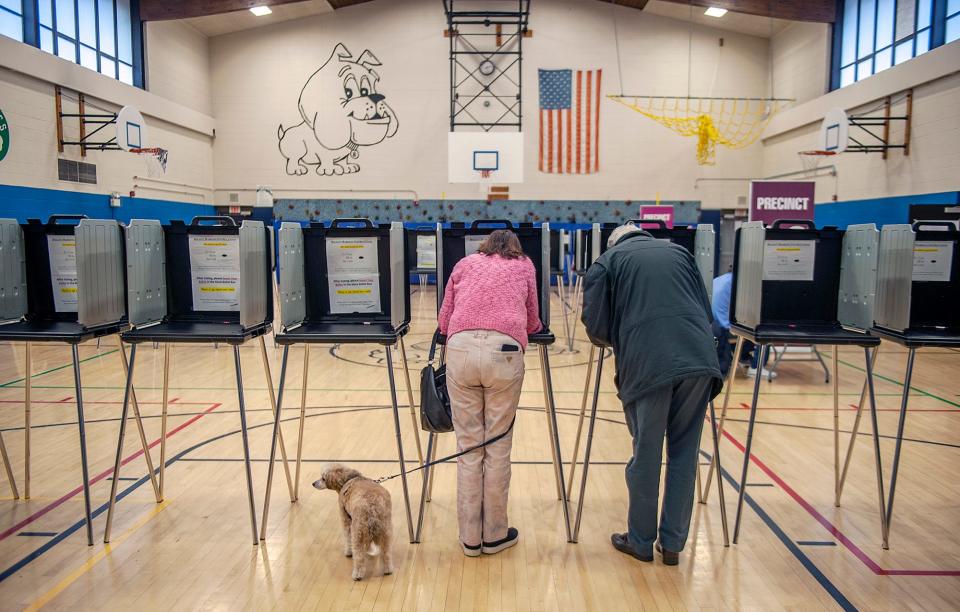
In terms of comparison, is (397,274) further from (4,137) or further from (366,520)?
(4,137)

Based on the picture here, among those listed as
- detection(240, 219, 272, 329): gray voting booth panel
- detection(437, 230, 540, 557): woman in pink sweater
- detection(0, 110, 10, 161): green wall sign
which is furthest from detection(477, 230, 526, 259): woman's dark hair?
detection(0, 110, 10, 161): green wall sign

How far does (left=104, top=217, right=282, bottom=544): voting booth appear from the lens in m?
2.97

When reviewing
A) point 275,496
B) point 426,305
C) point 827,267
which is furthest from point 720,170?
point 275,496

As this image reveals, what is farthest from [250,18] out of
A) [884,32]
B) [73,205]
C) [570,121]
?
[884,32]

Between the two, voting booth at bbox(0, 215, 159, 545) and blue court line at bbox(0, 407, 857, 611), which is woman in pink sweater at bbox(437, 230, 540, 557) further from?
voting booth at bbox(0, 215, 159, 545)

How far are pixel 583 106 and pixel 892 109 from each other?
6494 mm

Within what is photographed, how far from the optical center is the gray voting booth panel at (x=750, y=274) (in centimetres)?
302

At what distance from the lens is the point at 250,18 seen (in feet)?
48.9

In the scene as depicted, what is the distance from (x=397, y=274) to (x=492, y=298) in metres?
0.59

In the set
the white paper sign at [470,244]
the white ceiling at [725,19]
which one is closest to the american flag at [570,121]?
the white ceiling at [725,19]

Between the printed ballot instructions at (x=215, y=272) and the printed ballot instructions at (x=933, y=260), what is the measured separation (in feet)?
11.1

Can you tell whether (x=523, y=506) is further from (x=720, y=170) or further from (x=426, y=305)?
(x=720, y=170)

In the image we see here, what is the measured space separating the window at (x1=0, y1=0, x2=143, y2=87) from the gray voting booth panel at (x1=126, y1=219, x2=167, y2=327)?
9096 mm

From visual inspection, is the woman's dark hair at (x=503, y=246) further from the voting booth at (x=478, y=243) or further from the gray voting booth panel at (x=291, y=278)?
the gray voting booth panel at (x=291, y=278)
